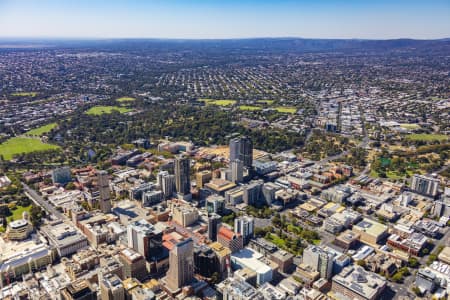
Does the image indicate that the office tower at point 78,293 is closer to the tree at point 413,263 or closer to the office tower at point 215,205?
the office tower at point 215,205

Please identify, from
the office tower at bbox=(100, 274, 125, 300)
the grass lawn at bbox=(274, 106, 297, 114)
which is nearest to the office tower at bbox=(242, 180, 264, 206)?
the office tower at bbox=(100, 274, 125, 300)

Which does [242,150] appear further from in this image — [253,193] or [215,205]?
[215,205]

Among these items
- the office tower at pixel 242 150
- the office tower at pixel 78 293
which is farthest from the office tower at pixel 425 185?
the office tower at pixel 78 293

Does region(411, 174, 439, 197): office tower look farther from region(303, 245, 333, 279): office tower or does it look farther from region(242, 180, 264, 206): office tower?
region(303, 245, 333, 279): office tower

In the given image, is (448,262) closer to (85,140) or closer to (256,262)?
→ (256,262)

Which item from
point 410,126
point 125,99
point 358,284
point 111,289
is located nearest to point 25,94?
point 125,99
